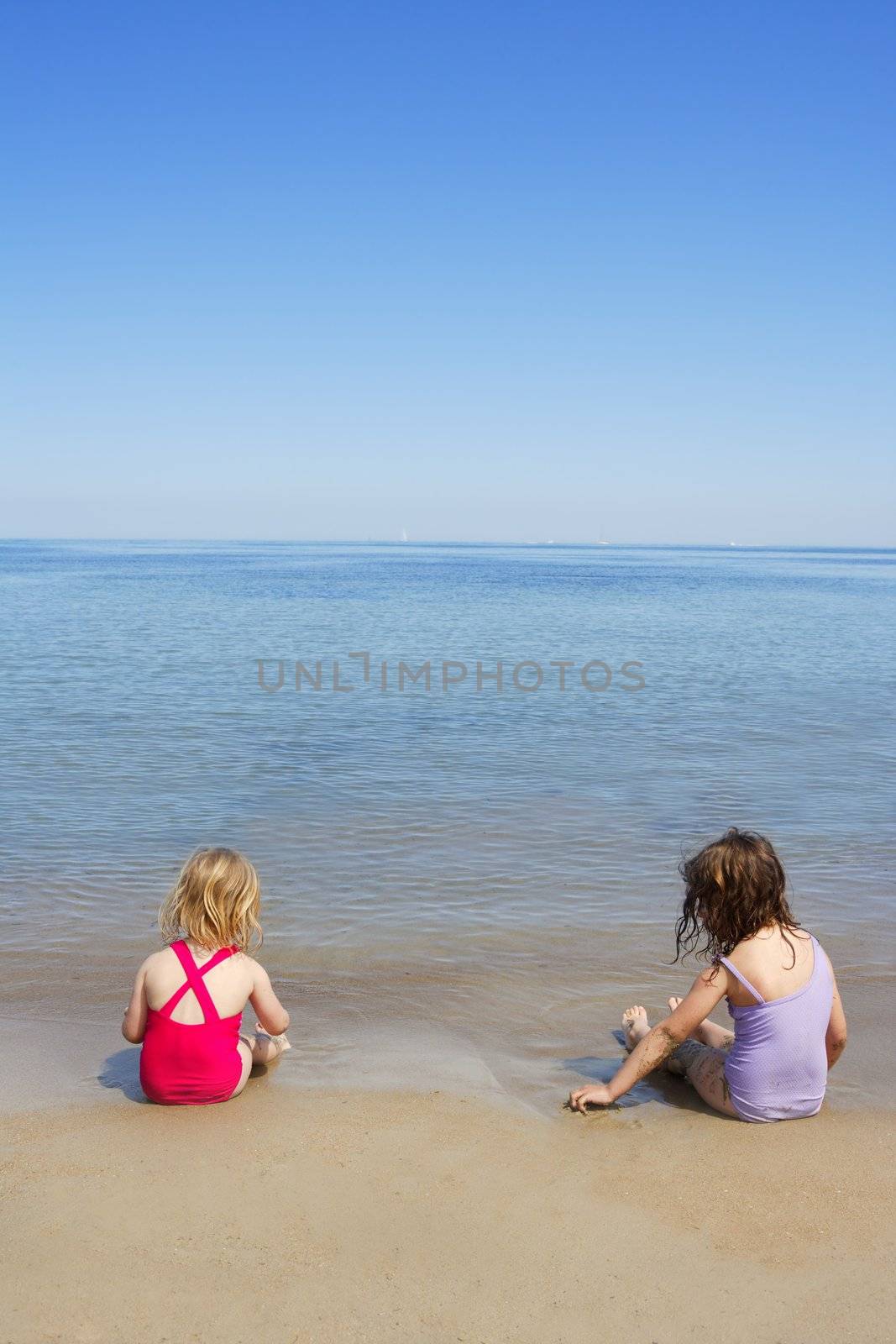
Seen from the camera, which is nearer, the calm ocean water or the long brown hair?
the long brown hair

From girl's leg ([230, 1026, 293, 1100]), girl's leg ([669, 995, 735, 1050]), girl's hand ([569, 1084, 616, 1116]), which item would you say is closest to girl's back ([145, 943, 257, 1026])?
girl's leg ([230, 1026, 293, 1100])

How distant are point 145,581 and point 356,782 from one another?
52.3m

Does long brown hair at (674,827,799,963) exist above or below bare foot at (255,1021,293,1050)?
above

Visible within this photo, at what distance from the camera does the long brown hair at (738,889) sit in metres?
3.94

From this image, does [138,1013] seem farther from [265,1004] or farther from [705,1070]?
[705,1070]

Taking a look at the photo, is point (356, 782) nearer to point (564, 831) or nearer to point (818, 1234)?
point (564, 831)

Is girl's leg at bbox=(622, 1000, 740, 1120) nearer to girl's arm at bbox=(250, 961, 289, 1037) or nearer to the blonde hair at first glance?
girl's arm at bbox=(250, 961, 289, 1037)

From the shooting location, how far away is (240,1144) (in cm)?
383

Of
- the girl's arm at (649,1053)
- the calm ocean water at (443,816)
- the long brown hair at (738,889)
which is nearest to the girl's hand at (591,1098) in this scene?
the girl's arm at (649,1053)

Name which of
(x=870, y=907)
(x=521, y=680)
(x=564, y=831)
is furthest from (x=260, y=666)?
(x=870, y=907)

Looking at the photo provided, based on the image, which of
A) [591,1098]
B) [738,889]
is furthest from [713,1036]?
[738,889]

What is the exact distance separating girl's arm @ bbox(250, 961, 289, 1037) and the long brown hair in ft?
5.64

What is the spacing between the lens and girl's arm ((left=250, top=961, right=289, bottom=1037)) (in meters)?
4.23

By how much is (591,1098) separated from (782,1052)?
2.46ft
